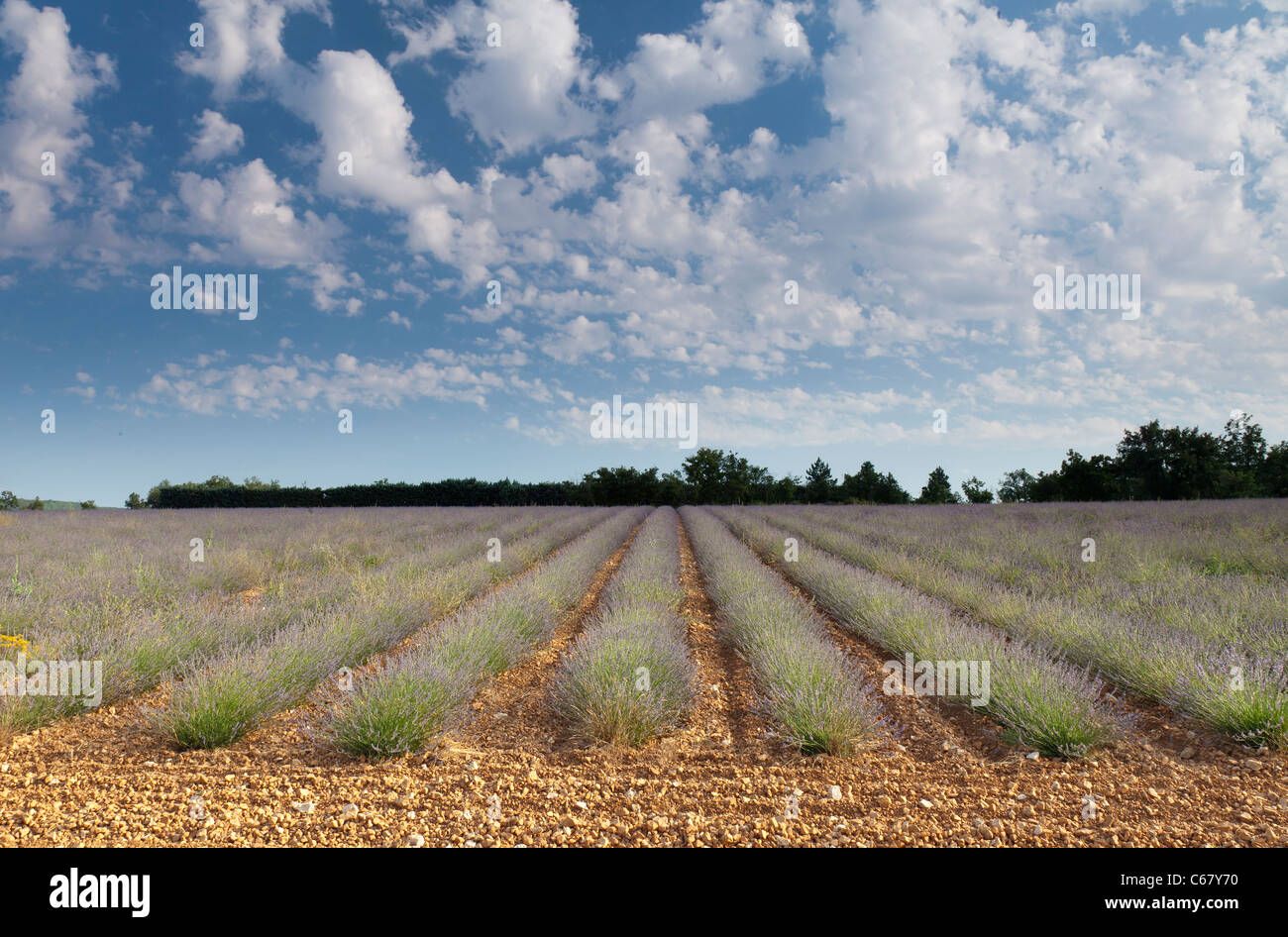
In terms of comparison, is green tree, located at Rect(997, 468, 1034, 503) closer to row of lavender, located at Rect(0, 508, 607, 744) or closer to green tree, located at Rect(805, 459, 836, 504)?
green tree, located at Rect(805, 459, 836, 504)

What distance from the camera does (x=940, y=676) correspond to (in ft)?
12.8

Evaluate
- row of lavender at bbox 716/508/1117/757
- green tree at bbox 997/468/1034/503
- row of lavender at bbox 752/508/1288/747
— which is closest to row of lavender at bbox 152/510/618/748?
row of lavender at bbox 716/508/1117/757

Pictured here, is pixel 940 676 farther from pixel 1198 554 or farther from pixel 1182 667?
pixel 1198 554

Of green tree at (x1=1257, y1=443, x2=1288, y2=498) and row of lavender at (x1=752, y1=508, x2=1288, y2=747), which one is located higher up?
green tree at (x1=1257, y1=443, x2=1288, y2=498)

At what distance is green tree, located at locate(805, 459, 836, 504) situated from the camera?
5122 cm

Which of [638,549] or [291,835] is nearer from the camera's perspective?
[291,835]

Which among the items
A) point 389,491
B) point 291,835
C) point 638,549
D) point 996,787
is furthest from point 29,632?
point 389,491

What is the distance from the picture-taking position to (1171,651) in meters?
3.66

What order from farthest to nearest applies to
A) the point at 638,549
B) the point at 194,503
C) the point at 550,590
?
the point at 194,503 < the point at 638,549 < the point at 550,590

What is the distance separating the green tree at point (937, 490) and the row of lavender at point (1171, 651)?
1833 inches

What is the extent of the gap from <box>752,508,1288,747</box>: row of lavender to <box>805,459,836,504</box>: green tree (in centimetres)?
4577
